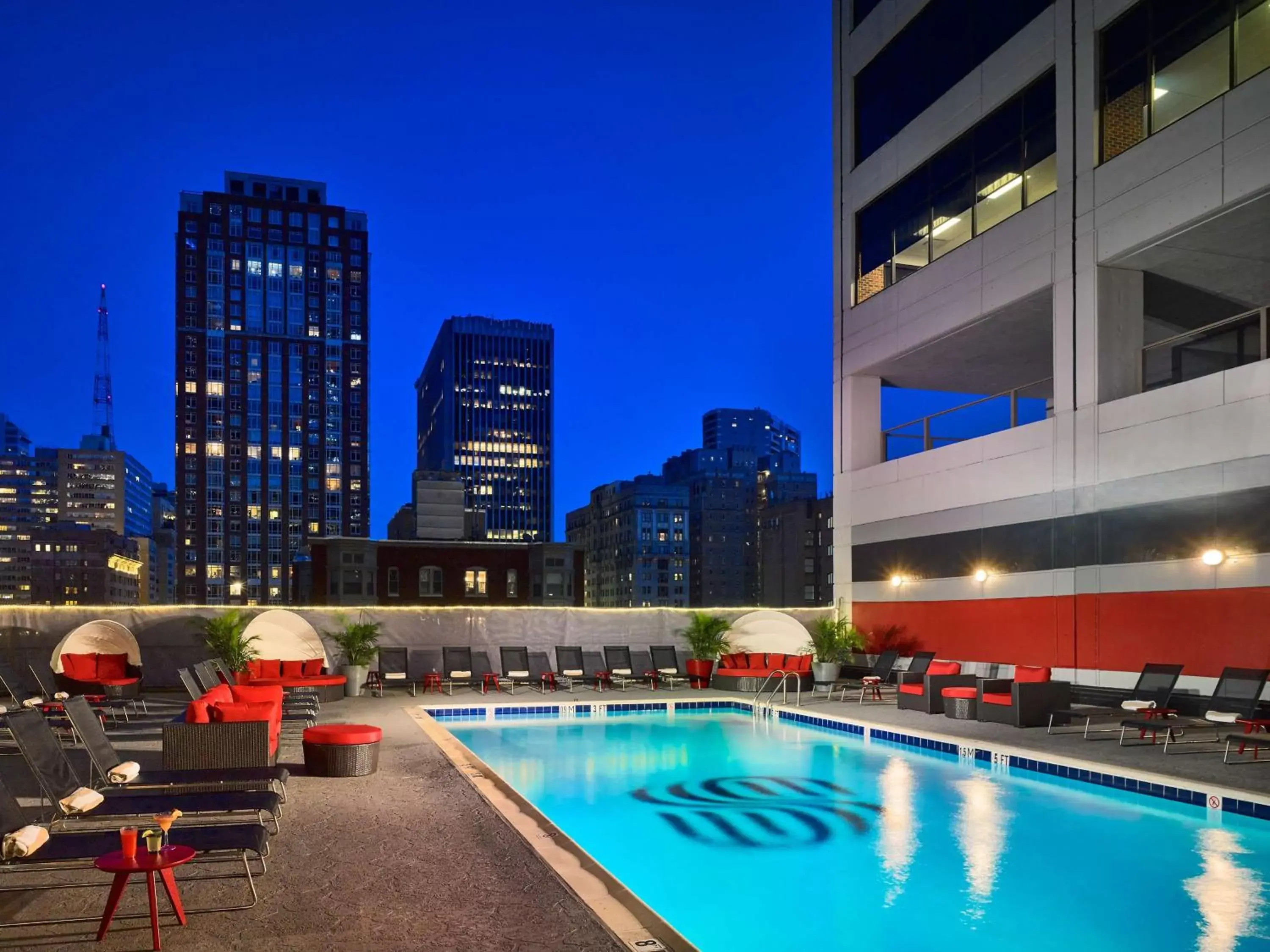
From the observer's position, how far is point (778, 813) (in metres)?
8.41

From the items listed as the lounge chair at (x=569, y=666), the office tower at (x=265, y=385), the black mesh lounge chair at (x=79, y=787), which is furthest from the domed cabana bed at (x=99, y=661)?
the office tower at (x=265, y=385)

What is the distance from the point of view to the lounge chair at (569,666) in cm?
1784

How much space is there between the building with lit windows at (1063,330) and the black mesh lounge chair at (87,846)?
37.8ft

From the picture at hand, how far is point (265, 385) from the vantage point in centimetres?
10669

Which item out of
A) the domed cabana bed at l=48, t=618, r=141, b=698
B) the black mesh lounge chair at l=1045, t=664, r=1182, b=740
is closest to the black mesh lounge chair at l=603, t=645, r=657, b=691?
the black mesh lounge chair at l=1045, t=664, r=1182, b=740

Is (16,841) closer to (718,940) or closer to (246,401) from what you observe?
(718,940)

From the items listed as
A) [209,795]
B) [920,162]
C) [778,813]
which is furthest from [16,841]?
[920,162]

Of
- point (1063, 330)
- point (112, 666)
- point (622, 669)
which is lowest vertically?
point (622, 669)

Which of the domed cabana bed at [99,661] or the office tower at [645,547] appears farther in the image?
the office tower at [645,547]

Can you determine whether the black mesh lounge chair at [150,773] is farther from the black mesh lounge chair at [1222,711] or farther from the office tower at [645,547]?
the office tower at [645,547]

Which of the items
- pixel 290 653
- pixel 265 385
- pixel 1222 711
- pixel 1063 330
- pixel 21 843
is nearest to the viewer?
pixel 21 843

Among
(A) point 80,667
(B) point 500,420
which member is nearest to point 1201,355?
(A) point 80,667

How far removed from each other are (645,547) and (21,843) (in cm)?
12128

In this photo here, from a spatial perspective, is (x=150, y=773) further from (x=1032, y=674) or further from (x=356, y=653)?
(x=1032, y=674)
